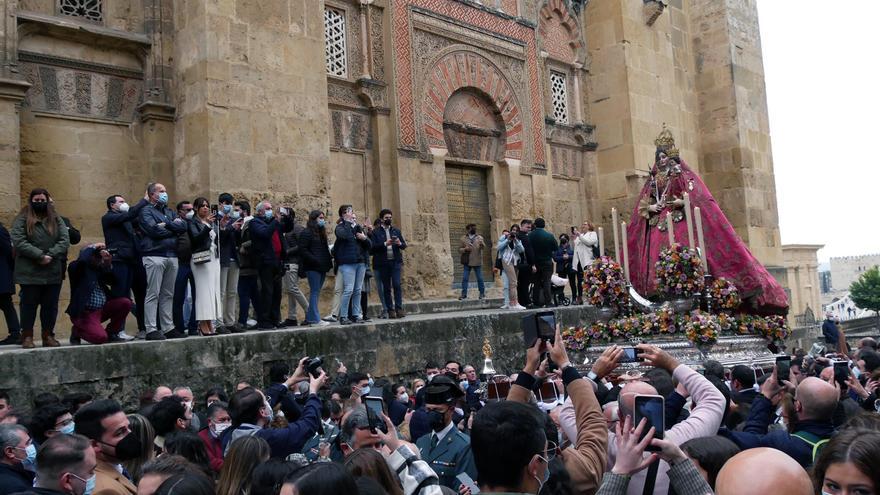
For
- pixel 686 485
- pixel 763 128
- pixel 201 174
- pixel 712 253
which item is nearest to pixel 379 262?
pixel 201 174

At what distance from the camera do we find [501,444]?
224cm

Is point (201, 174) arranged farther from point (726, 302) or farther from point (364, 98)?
point (726, 302)

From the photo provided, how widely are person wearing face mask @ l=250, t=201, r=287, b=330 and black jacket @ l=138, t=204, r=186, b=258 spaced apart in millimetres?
1036

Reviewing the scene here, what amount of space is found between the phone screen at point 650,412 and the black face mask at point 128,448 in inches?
89.6

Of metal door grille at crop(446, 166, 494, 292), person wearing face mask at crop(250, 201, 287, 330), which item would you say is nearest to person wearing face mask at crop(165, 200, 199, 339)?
person wearing face mask at crop(250, 201, 287, 330)

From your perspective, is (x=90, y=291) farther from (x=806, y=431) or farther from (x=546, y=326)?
(x=806, y=431)

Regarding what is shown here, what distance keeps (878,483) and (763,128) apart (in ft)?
64.2

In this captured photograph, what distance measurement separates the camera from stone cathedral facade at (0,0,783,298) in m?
9.75

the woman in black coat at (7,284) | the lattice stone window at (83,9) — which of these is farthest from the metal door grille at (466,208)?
the woman in black coat at (7,284)

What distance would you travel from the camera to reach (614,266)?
8617 mm

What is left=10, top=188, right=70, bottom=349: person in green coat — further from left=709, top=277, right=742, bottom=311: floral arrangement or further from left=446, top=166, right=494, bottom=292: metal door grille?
left=446, top=166, right=494, bottom=292: metal door grille

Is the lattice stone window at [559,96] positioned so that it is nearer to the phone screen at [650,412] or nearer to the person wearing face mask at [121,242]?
the person wearing face mask at [121,242]

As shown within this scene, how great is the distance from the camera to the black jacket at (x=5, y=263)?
7.06 meters

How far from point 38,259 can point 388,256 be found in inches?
183
